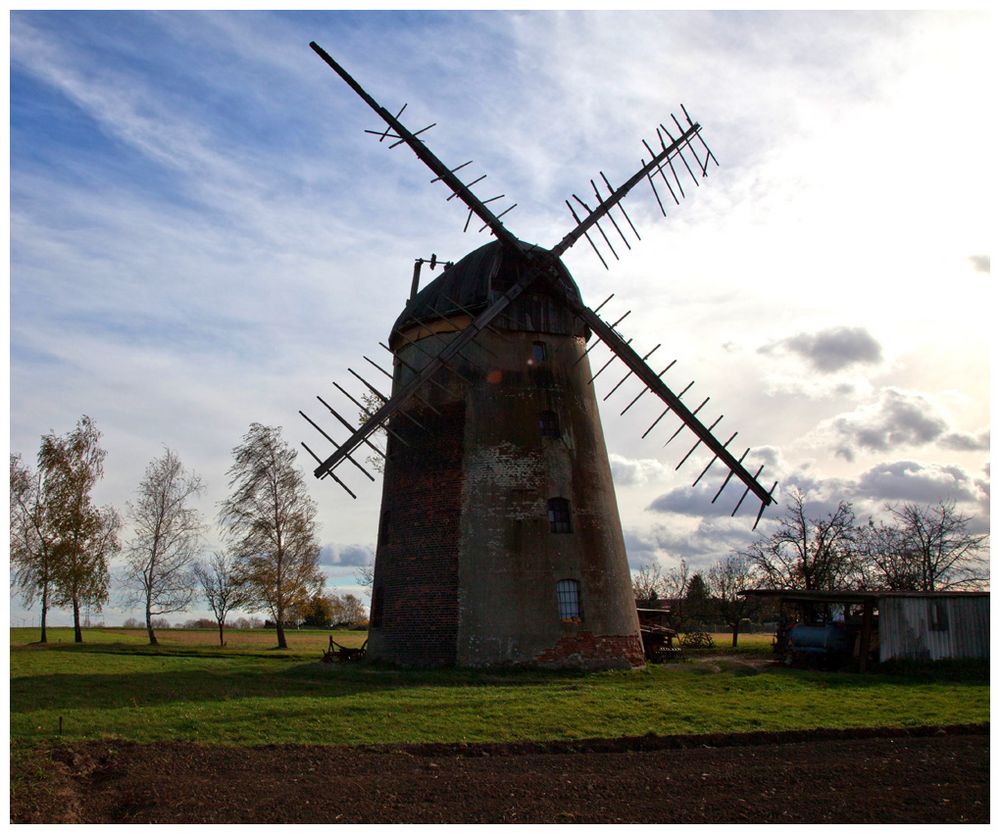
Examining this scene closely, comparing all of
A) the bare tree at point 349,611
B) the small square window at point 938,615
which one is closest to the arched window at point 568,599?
the small square window at point 938,615

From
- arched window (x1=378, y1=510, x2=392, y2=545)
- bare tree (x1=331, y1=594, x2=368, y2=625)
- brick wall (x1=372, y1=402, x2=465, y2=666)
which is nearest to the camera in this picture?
brick wall (x1=372, y1=402, x2=465, y2=666)

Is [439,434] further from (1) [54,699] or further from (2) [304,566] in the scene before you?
(2) [304,566]

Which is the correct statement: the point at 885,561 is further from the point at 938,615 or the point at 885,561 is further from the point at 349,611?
the point at 349,611

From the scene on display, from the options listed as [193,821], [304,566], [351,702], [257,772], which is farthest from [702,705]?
[304,566]

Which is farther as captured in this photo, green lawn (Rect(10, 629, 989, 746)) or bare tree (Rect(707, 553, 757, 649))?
bare tree (Rect(707, 553, 757, 649))

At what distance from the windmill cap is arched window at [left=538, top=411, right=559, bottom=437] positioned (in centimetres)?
272

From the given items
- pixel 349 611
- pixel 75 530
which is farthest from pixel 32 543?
pixel 349 611

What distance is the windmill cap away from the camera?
20.1m

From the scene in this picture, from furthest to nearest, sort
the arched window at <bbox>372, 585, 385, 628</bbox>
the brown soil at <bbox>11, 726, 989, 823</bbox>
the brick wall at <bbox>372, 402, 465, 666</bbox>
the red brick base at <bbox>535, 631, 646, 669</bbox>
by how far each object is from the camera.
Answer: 1. the arched window at <bbox>372, 585, 385, 628</bbox>
2. the brick wall at <bbox>372, 402, 465, 666</bbox>
3. the red brick base at <bbox>535, 631, 646, 669</bbox>
4. the brown soil at <bbox>11, 726, 989, 823</bbox>

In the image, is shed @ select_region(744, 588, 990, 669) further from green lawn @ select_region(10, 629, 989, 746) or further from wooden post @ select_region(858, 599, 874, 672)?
green lawn @ select_region(10, 629, 989, 746)

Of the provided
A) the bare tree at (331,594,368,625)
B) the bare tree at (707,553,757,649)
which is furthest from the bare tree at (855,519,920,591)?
the bare tree at (331,594,368,625)

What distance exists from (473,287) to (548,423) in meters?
3.92

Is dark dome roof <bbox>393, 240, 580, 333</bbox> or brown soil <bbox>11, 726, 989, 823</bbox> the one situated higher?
dark dome roof <bbox>393, 240, 580, 333</bbox>

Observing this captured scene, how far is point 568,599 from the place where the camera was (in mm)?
18172
